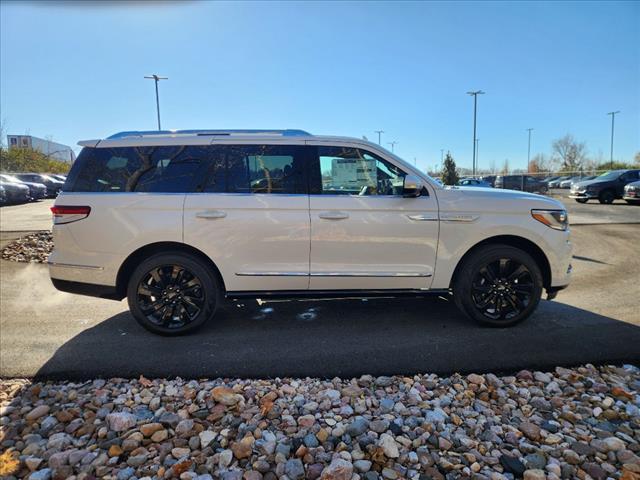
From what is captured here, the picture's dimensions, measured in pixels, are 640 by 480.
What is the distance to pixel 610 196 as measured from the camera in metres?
20.7

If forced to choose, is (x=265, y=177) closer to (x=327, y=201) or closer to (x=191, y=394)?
(x=327, y=201)

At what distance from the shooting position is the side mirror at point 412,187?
3.94 m

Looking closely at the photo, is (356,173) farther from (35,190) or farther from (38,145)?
(38,145)

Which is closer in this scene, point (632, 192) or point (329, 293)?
point (329, 293)

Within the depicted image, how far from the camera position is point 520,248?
4293mm

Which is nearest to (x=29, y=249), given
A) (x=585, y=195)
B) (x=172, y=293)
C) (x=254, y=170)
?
(x=172, y=293)

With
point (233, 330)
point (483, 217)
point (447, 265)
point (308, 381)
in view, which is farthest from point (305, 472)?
point (483, 217)

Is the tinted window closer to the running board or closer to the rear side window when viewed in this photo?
Result: the rear side window

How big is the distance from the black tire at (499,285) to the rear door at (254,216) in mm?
1673

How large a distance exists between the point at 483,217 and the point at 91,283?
13.3ft

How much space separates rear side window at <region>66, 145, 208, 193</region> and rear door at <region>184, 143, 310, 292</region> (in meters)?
0.18

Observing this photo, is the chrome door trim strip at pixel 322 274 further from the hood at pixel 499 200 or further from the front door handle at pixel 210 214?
the hood at pixel 499 200

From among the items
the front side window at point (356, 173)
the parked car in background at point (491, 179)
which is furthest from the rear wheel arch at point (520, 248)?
the parked car in background at point (491, 179)

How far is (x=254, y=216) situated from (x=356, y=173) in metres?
1.14
